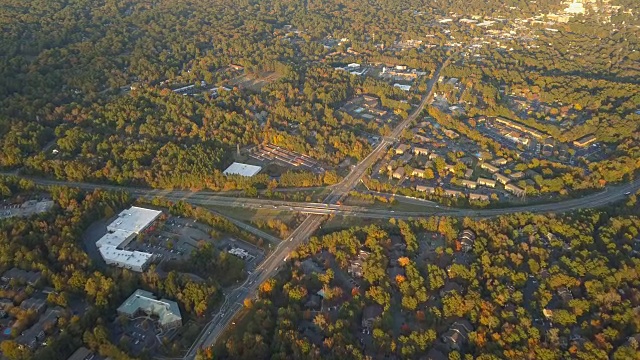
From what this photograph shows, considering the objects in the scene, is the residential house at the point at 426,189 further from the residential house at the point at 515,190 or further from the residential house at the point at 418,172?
the residential house at the point at 515,190

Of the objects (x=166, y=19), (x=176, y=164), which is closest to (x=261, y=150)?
(x=176, y=164)

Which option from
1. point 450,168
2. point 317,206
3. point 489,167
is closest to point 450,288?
point 317,206

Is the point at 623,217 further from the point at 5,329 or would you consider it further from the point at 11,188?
the point at 11,188

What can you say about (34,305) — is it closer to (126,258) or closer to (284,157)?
(126,258)

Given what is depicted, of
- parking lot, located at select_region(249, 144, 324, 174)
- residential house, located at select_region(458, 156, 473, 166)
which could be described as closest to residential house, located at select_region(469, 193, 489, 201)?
residential house, located at select_region(458, 156, 473, 166)

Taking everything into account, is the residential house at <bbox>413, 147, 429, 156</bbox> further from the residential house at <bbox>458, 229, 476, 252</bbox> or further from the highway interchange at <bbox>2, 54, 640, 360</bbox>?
the residential house at <bbox>458, 229, 476, 252</bbox>

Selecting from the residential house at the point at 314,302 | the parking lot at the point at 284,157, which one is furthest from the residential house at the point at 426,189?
the residential house at the point at 314,302
